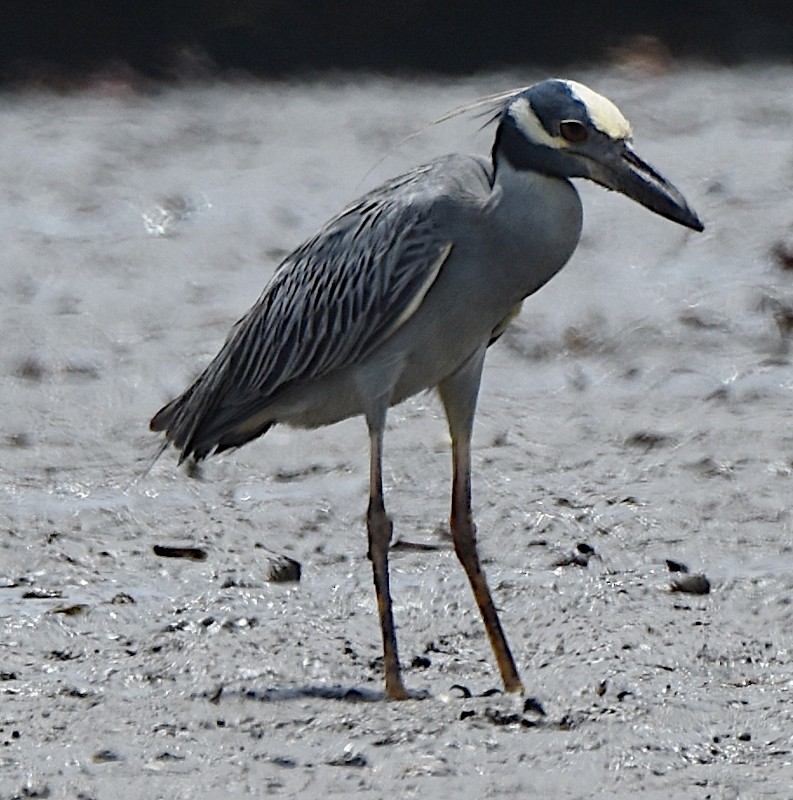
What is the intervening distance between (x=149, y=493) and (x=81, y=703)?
2058mm

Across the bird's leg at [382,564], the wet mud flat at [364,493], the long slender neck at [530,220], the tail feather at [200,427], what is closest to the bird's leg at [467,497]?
the wet mud flat at [364,493]

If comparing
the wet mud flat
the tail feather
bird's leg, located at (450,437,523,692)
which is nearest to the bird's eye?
bird's leg, located at (450,437,523,692)

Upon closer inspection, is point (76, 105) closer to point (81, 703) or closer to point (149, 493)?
point (149, 493)

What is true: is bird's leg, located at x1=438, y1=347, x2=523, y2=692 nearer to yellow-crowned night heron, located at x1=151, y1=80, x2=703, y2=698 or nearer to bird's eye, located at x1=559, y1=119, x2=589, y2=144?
yellow-crowned night heron, located at x1=151, y1=80, x2=703, y2=698

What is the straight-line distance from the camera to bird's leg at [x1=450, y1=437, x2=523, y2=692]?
560 cm

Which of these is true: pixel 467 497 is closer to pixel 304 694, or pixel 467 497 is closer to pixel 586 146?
pixel 304 694

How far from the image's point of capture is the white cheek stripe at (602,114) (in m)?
5.31

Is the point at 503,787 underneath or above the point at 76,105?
above

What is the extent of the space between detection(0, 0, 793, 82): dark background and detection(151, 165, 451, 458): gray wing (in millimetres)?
6104

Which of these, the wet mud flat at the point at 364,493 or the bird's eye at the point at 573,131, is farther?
the bird's eye at the point at 573,131

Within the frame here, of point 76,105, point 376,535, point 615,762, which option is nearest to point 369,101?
point 76,105

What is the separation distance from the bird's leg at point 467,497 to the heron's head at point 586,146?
67 cm

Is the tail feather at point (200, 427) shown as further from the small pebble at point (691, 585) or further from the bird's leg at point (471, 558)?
the small pebble at point (691, 585)

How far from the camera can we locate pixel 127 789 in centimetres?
453
